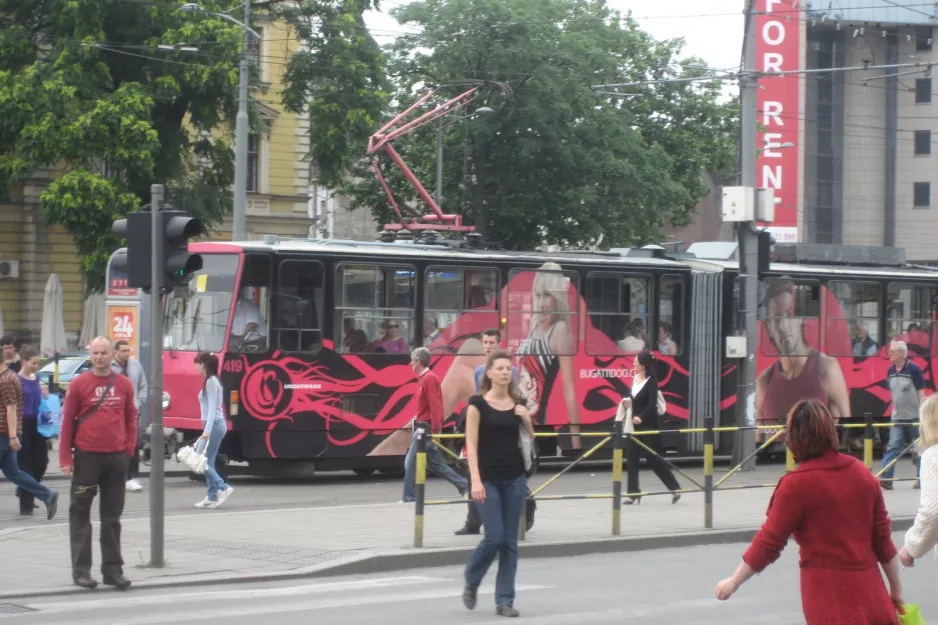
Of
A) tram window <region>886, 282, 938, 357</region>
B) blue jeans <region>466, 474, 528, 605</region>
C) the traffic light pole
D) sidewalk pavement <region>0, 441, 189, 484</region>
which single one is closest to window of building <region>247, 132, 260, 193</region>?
sidewalk pavement <region>0, 441, 189, 484</region>

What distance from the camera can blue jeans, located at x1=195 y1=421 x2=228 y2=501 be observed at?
1606 cm

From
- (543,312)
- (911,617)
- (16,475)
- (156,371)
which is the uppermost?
(543,312)

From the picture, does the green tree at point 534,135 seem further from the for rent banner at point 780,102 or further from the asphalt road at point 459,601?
the asphalt road at point 459,601

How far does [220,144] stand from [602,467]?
18.2m

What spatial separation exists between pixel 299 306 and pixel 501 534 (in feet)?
34.1

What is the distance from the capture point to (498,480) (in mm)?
9602

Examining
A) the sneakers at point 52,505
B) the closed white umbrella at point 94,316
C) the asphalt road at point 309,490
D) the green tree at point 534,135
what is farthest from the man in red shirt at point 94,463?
the green tree at point 534,135

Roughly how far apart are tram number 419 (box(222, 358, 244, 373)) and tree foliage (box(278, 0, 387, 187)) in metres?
17.9

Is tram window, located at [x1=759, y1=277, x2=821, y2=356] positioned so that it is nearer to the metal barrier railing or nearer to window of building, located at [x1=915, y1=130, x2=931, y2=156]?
the metal barrier railing

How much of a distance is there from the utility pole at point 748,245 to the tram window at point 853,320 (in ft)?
10.9

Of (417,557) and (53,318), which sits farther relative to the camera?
(53,318)

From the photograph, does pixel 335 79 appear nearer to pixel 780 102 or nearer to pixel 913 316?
pixel 913 316

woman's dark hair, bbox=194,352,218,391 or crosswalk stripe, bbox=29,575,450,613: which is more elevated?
woman's dark hair, bbox=194,352,218,391

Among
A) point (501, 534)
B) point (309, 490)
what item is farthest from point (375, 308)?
point (501, 534)
